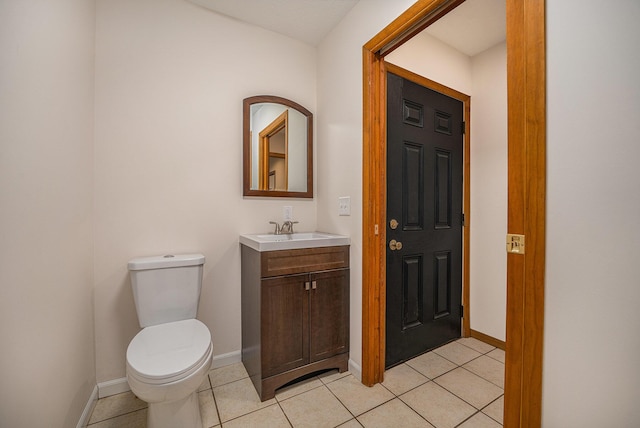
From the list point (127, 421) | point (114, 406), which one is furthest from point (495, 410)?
point (114, 406)

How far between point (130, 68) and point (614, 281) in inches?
103

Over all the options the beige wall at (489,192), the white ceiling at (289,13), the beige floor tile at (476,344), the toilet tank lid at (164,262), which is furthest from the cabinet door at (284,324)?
the white ceiling at (289,13)

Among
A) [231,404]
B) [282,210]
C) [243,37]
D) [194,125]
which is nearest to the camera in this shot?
[231,404]

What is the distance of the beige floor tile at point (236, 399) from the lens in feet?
4.97

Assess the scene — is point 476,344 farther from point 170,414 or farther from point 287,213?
point 170,414

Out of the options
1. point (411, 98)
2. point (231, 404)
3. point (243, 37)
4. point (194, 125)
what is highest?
point (243, 37)

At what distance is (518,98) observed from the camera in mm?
997

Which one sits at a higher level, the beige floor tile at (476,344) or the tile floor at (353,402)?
the tile floor at (353,402)

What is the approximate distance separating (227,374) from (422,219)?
6.03 feet

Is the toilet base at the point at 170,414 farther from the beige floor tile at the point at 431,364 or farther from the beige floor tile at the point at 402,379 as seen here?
the beige floor tile at the point at 431,364

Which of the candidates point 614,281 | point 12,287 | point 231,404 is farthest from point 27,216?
point 614,281

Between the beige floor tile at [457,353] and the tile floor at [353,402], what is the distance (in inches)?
3.0

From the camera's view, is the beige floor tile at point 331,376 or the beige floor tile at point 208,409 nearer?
the beige floor tile at point 208,409

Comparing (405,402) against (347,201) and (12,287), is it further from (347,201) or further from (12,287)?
(12,287)
